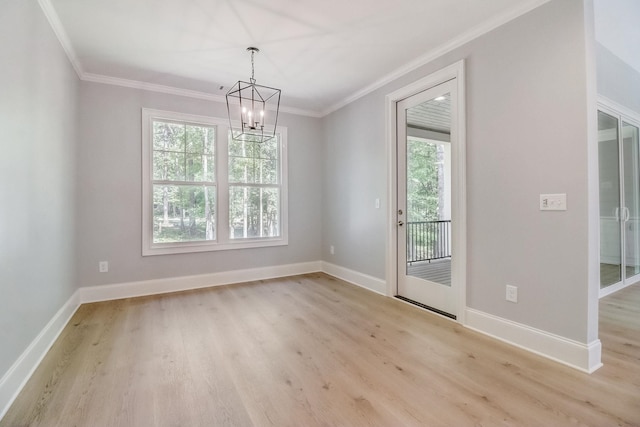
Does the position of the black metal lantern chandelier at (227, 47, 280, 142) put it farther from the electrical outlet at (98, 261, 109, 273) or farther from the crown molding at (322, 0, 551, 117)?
the electrical outlet at (98, 261, 109, 273)

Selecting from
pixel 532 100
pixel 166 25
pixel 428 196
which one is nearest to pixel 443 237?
pixel 428 196

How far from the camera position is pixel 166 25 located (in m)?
2.50

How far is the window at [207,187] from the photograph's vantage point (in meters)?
3.82

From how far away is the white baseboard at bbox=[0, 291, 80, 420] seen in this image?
1620 millimetres

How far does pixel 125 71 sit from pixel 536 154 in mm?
4221

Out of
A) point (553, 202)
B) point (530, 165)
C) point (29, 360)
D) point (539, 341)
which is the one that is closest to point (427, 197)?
point (530, 165)

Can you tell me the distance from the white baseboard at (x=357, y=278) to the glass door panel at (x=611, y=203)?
2850 mm

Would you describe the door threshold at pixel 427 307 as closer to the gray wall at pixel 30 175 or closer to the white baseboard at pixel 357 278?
the white baseboard at pixel 357 278

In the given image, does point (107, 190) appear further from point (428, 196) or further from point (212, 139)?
point (428, 196)

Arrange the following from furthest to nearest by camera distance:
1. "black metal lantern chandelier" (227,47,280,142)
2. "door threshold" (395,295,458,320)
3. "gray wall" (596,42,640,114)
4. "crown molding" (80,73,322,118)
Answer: "black metal lantern chandelier" (227,47,280,142) < "crown molding" (80,73,322,118) < "gray wall" (596,42,640,114) < "door threshold" (395,295,458,320)

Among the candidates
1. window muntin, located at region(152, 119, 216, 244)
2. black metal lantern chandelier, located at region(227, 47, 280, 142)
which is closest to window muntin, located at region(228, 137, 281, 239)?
black metal lantern chandelier, located at region(227, 47, 280, 142)

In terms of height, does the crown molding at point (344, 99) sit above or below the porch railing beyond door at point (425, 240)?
above

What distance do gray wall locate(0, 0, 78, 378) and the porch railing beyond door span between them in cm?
342

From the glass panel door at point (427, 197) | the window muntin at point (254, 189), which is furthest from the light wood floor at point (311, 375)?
the window muntin at point (254, 189)
